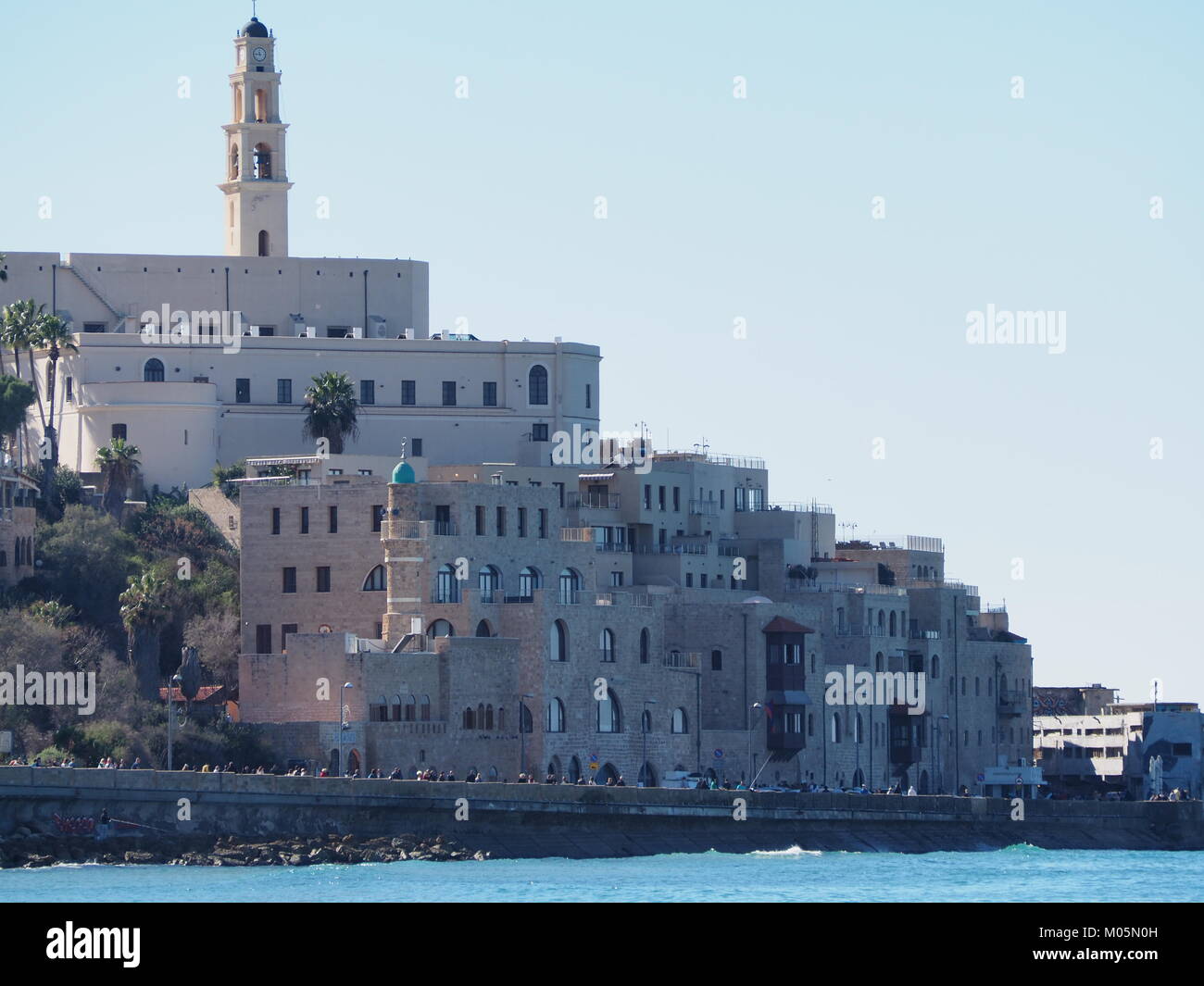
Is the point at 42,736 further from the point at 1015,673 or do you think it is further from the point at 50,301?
the point at 1015,673

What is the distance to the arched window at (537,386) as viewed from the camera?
392ft

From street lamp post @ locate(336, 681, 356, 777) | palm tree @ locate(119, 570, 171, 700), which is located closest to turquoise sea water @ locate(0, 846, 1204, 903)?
street lamp post @ locate(336, 681, 356, 777)

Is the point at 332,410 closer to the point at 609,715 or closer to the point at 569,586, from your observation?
the point at 569,586

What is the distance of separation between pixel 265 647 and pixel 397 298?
26363 millimetres

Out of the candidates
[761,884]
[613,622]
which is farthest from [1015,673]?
[761,884]

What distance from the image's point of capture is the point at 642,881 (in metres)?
79.1

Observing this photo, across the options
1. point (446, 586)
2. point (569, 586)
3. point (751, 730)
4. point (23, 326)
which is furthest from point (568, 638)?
point (23, 326)

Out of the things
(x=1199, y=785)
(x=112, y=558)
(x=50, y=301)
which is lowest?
(x=1199, y=785)

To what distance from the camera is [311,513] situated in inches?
3947

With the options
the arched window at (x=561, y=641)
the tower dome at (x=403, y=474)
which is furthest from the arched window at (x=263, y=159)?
the arched window at (x=561, y=641)

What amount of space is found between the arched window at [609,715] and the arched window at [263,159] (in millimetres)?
31623

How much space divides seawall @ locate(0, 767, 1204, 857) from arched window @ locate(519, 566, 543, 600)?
36.0 feet

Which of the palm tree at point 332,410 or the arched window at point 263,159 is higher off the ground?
the arched window at point 263,159

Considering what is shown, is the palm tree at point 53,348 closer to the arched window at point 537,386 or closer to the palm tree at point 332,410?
the palm tree at point 332,410
